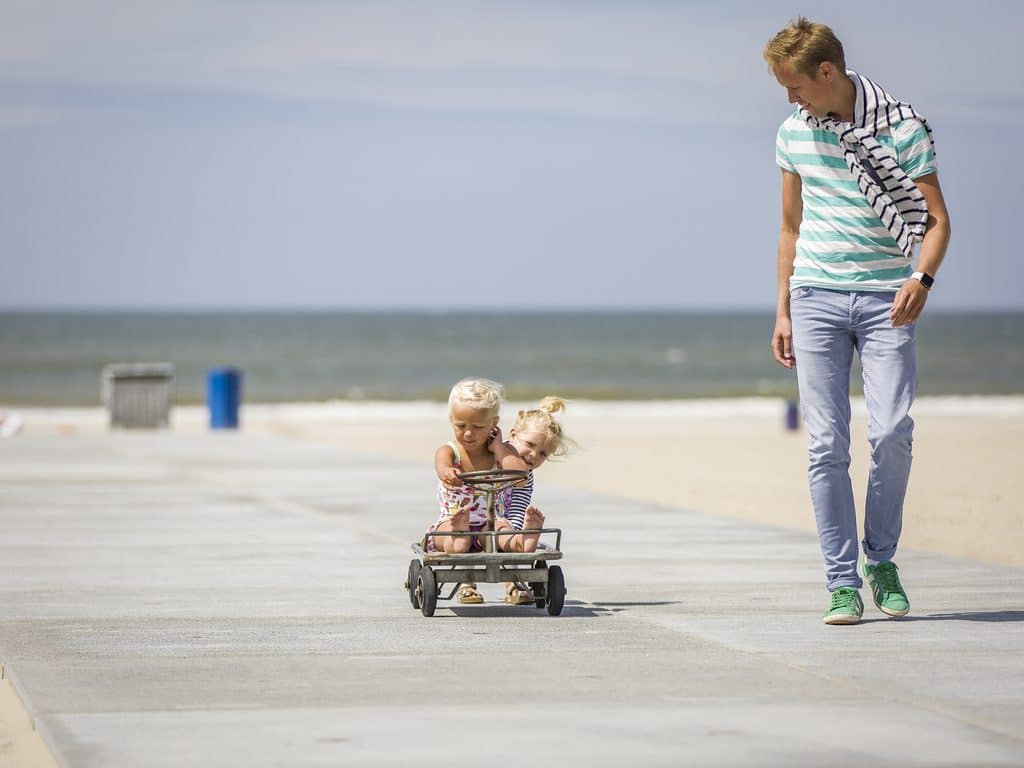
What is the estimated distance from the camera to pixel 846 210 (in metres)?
7.14

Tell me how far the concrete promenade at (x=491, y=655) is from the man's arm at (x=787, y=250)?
3.66ft

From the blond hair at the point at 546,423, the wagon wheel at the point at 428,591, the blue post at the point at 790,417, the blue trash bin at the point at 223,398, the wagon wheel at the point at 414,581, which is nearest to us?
the wagon wheel at the point at 428,591

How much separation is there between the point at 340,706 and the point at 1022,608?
349 cm

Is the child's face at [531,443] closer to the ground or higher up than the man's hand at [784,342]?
closer to the ground

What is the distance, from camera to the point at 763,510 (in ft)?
47.5

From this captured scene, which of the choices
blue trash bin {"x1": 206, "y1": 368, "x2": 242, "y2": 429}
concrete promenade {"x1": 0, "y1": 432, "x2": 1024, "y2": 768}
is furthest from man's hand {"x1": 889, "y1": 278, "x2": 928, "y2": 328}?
blue trash bin {"x1": 206, "y1": 368, "x2": 242, "y2": 429}

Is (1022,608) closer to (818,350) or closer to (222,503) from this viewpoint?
(818,350)

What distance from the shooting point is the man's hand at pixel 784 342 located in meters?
7.38

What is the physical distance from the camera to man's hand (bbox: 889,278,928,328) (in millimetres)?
6898

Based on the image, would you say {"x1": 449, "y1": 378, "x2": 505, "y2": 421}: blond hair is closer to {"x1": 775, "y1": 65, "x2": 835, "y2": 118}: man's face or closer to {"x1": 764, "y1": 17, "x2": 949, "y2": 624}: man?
{"x1": 764, "y1": 17, "x2": 949, "y2": 624}: man

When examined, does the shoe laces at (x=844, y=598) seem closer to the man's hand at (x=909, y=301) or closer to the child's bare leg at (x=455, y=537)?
the man's hand at (x=909, y=301)

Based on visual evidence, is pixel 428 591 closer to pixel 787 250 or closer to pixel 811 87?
pixel 787 250

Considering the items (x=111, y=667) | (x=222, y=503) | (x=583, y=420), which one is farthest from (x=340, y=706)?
(x=583, y=420)

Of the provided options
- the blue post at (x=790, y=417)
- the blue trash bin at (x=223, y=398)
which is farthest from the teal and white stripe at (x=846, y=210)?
the blue post at (x=790, y=417)
